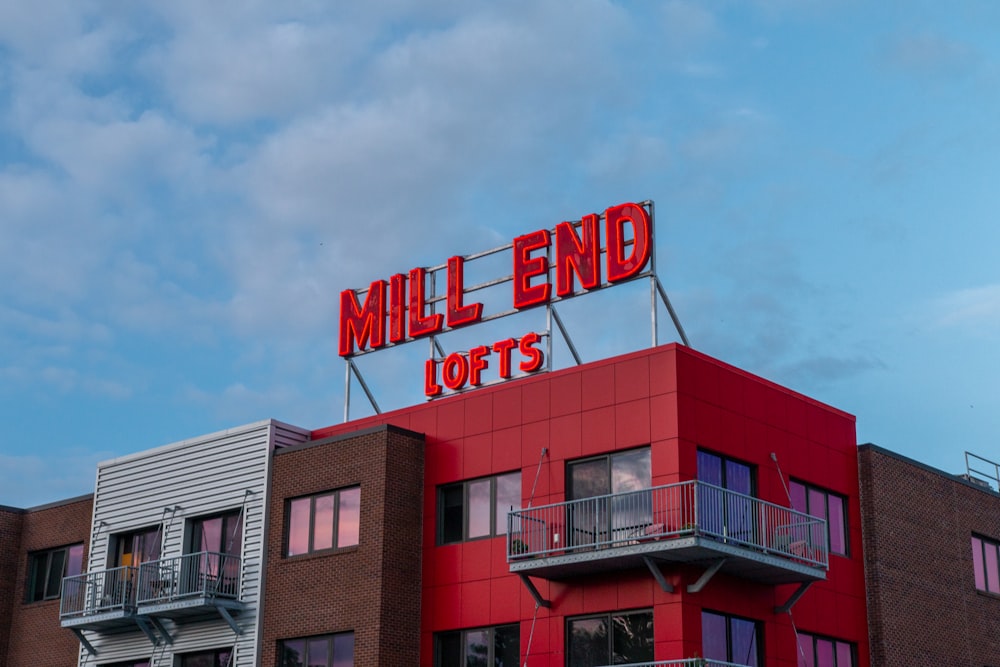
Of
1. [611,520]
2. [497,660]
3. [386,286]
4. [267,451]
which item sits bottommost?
[497,660]

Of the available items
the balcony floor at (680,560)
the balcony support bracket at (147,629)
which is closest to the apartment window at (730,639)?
the balcony floor at (680,560)

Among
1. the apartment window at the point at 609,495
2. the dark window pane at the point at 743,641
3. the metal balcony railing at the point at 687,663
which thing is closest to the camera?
the metal balcony railing at the point at 687,663

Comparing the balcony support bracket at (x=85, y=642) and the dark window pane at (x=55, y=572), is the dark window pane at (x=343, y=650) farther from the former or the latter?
the dark window pane at (x=55, y=572)

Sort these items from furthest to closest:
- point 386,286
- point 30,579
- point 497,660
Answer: point 30,579 → point 386,286 → point 497,660

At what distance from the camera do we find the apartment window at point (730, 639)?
35719 mm

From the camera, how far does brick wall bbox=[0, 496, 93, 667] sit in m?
48.9

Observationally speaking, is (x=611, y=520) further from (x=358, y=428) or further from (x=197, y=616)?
(x=197, y=616)

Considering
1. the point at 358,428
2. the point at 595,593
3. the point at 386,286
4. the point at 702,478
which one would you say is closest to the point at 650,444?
the point at 702,478

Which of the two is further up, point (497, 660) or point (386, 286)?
point (386, 286)

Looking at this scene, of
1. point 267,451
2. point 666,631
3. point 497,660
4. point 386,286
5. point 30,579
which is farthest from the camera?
point 30,579

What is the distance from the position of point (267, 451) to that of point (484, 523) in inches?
306

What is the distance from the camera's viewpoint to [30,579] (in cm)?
5159

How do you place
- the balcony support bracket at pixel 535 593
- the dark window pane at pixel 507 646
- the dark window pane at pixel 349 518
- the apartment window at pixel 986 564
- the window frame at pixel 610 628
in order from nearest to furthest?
the window frame at pixel 610 628
the balcony support bracket at pixel 535 593
the dark window pane at pixel 507 646
the dark window pane at pixel 349 518
the apartment window at pixel 986 564

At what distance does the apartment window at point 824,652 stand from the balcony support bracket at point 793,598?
1.30m
